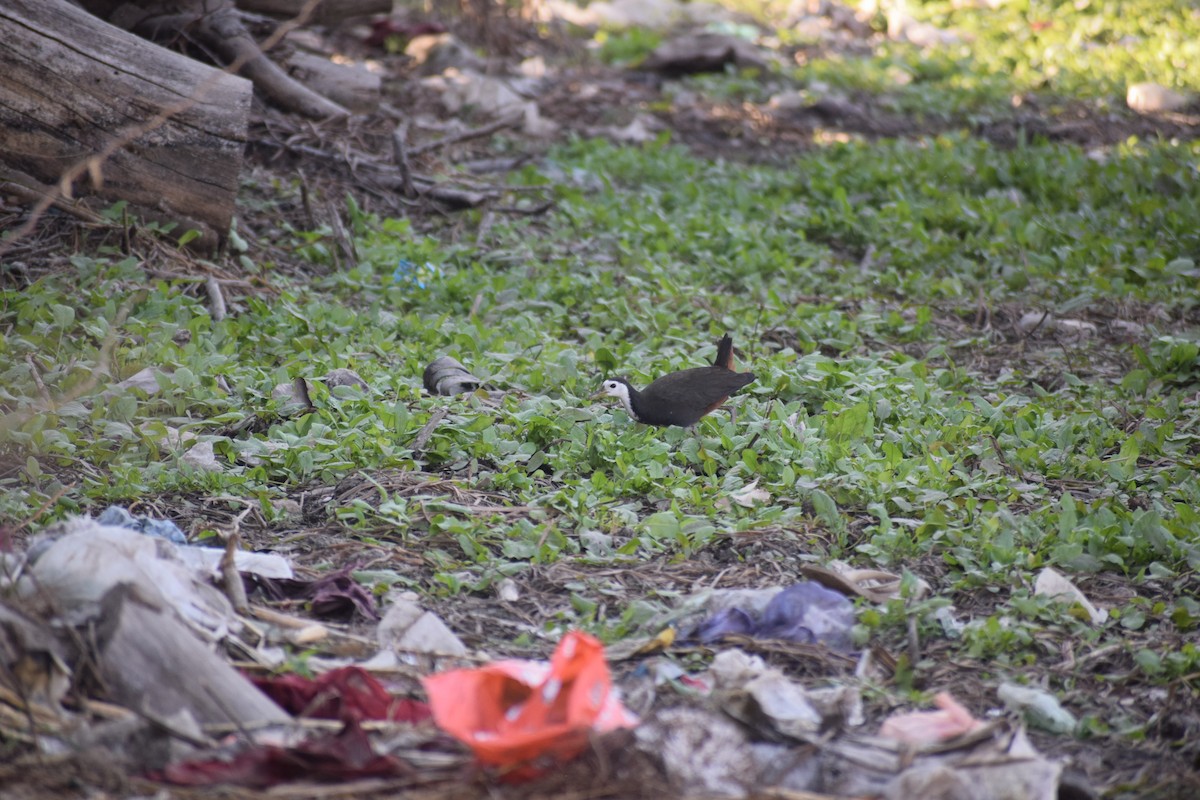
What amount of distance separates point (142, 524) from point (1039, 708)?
2.62m

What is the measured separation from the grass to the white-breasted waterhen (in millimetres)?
94

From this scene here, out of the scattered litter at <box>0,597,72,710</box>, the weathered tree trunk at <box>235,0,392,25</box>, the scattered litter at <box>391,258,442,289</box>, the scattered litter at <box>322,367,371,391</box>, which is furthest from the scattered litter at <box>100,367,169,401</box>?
the weathered tree trunk at <box>235,0,392,25</box>

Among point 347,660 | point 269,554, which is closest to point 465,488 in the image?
point 269,554

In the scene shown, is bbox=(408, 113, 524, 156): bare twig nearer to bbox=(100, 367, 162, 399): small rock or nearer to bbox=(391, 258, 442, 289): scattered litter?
bbox=(391, 258, 442, 289): scattered litter

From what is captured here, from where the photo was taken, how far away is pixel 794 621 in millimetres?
3145

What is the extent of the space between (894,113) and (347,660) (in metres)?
8.39

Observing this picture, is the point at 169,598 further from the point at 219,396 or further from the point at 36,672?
the point at 219,396

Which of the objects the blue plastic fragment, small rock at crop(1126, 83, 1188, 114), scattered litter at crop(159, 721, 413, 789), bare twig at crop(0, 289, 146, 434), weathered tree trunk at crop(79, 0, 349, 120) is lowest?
bare twig at crop(0, 289, 146, 434)

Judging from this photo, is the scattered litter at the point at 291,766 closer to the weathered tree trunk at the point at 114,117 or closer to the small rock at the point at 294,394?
the small rock at the point at 294,394

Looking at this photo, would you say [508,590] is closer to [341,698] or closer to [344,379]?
[341,698]

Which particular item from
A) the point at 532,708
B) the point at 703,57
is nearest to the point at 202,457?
Answer: the point at 532,708

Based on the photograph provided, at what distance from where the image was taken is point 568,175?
7945 mm

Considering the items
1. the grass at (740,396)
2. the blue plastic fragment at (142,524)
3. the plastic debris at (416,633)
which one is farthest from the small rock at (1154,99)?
the blue plastic fragment at (142,524)

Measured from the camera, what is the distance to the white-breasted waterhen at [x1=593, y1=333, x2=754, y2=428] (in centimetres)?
439
